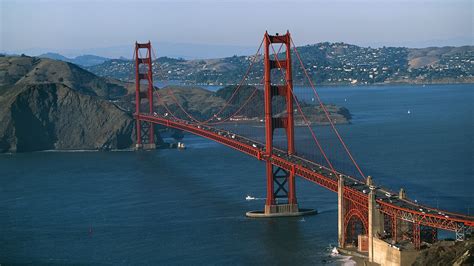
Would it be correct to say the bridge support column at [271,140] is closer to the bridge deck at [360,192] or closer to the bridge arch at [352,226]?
the bridge deck at [360,192]

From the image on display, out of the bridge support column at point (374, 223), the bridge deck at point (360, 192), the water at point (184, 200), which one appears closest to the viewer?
the bridge deck at point (360, 192)

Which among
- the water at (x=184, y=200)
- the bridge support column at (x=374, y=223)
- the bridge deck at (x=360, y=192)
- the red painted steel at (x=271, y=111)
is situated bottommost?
the water at (x=184, y=200)

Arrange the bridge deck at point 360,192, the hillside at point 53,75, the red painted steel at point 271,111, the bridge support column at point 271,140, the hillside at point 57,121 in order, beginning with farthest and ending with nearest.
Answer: the hillside at point 53,75 → the hillside at point 57,121 → the red painted steel at point 271,111 → the bridge support column at point 271,140 → the bridge deck at point 360,192

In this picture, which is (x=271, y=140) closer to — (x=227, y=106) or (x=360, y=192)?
(x=360, y=192)

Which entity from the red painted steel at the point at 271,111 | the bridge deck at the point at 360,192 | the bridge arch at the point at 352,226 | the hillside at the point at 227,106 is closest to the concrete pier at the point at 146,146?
the hillside at the point at 227,106

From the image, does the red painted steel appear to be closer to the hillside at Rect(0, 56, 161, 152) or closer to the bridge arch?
the bridge arch

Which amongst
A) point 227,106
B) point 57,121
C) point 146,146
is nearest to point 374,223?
point 146,146

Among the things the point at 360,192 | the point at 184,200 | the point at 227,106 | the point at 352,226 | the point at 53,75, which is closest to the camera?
the point at 360,192

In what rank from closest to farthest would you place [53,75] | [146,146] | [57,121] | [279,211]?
1. [279,211]
2. [146,146]
3. [57,121]
4. [53,75]

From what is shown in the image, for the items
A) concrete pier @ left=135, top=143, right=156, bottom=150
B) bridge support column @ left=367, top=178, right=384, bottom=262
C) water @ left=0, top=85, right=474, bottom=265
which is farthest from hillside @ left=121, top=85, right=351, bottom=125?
bridge support column @ left=367, top=178, right=384, bottom=262

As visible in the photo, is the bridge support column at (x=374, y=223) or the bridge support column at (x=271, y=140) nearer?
the bridge support column at (x=374, y=223)
